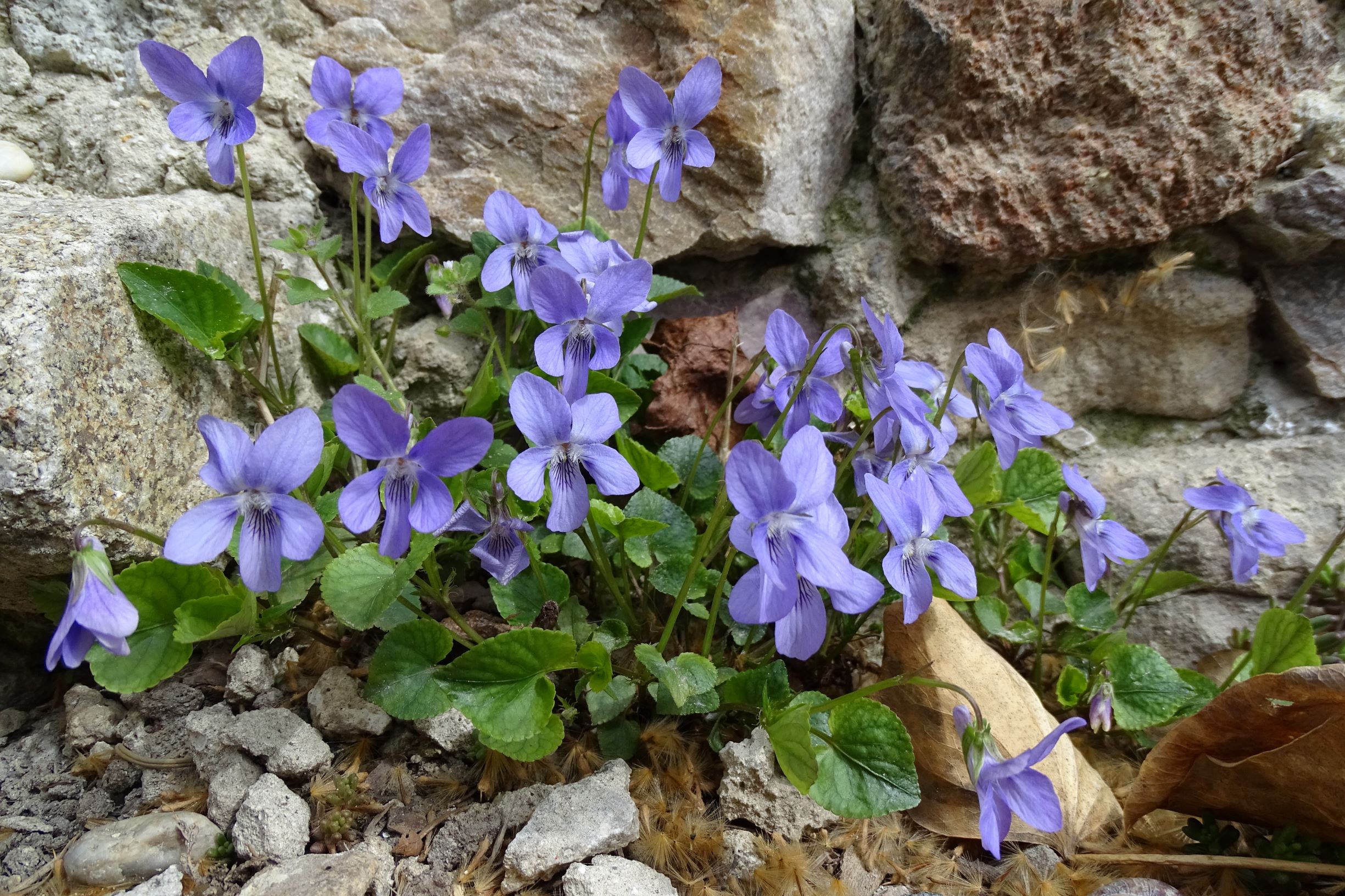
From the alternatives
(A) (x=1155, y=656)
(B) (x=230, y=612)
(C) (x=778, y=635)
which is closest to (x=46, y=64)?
(B) (x=230, y=612)

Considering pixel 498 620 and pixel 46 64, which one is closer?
pixel 498 620

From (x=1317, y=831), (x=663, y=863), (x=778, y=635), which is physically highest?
(x=778, y=635)

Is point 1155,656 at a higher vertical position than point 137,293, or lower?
lower

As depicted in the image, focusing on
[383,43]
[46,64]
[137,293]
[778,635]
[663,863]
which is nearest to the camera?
[778,635]

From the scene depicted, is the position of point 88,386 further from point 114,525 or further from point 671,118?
point 671,118

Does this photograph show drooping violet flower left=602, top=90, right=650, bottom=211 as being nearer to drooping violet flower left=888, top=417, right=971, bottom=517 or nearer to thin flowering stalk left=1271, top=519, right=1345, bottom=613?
drooping violet flower left=888, top=417, right=971, bottom=517

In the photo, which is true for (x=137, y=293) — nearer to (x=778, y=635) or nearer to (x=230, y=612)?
(x=230, y=612)

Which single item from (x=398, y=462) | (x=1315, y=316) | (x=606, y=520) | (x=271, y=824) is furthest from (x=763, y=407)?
(x=1315, y=316)

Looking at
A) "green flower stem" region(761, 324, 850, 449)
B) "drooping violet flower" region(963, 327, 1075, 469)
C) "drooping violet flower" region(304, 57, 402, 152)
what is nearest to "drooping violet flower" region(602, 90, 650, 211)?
"drooping violet flower" region(304, 57, 402, 152)
